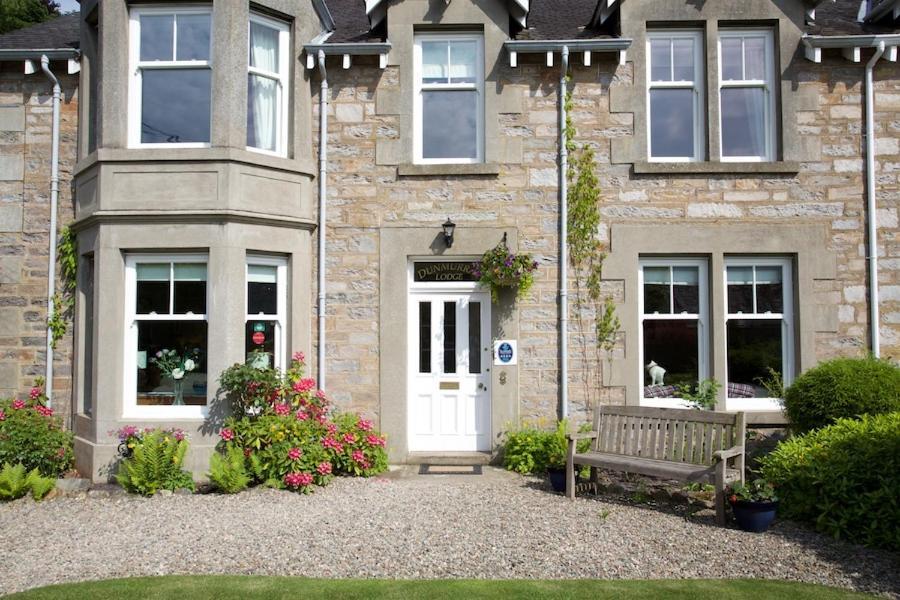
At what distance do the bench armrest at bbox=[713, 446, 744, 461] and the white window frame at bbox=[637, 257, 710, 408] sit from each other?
7.59 ft

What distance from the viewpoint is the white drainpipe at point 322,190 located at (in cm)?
874

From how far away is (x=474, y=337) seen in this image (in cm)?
901

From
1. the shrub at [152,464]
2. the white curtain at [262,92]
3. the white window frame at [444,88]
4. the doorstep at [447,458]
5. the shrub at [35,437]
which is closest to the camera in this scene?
the shrub at [152,464]

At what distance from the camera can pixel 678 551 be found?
5500mm

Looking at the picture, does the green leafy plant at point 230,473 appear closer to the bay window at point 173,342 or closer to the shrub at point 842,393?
the bay window at point 173,342

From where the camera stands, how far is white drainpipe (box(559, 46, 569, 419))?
8.70m

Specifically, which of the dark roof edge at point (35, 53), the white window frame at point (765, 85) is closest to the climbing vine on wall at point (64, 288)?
the dark roof edge at point (35, 53)

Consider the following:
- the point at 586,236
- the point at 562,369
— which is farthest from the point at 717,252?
the point at 562,369

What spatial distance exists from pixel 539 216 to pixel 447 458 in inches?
139

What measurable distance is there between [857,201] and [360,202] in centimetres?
674

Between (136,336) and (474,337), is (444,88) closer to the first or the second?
(474,337)

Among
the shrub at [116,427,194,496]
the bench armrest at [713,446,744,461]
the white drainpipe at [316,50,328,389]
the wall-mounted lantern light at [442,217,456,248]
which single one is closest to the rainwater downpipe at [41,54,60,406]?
the shrub at [116,427,194,496]

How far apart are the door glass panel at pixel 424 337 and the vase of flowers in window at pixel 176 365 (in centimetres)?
294

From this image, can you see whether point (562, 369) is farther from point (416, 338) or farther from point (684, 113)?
point (684, 113)
